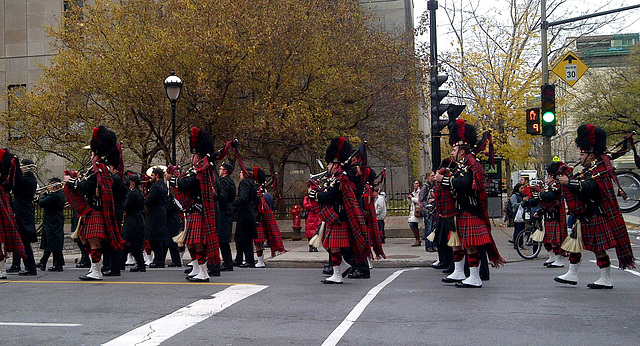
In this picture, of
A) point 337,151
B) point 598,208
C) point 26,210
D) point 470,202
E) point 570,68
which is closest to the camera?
point 598,208

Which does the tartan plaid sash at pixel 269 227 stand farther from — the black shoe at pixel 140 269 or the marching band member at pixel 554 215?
the marching band member at pixel 554 215

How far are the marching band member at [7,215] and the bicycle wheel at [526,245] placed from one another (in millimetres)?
9838

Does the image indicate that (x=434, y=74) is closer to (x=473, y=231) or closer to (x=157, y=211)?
(x=473, y=231)

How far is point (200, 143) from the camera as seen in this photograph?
992 centimetres

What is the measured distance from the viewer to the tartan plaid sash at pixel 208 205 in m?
9.75

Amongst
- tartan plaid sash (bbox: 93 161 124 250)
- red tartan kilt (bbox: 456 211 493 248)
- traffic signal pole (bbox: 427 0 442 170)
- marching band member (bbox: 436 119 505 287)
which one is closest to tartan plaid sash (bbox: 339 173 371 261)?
marching band member (bbox: 436 119 505 287)

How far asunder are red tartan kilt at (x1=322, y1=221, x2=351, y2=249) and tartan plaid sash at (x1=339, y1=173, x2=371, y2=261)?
0.12m

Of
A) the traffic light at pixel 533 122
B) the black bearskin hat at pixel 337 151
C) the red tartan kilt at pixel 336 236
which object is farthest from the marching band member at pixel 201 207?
the traffic light at pixel 533 122

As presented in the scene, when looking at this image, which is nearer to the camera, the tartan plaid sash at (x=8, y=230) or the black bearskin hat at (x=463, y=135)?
the black bearskin hat at (x=463, y=135)

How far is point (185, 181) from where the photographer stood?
9.71 metres

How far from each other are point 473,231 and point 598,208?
5.56ft

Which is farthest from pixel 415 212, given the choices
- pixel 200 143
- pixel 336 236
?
pixel 200 143

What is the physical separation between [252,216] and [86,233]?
11.5ft

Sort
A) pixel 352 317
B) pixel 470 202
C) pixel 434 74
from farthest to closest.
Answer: pixel 434 74
pixel 470 202
pixel 352 317
